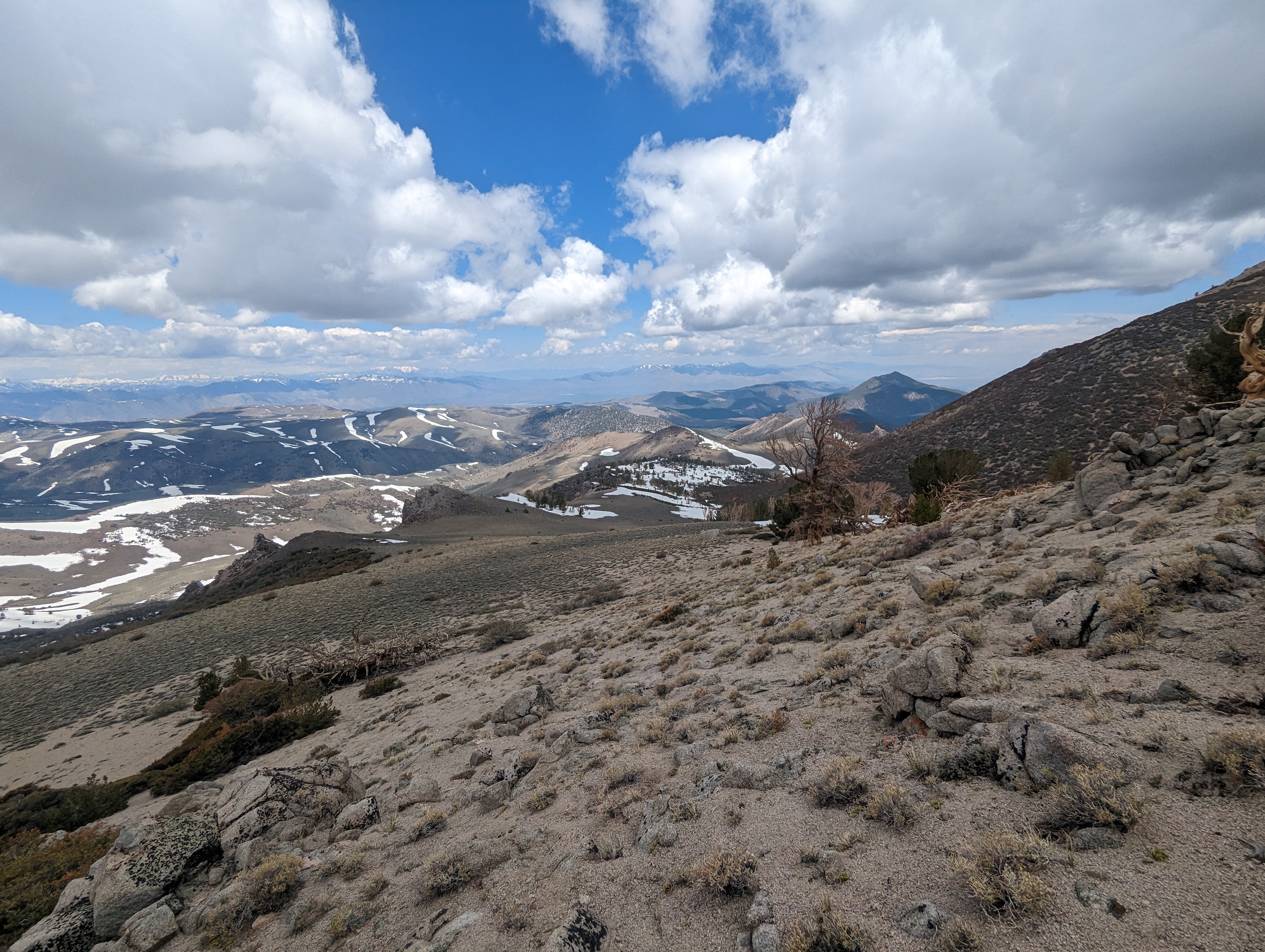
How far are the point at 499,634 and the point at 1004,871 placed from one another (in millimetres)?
17210

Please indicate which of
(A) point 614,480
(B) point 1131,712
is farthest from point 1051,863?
(A) point 614,480

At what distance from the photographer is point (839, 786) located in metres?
5.04

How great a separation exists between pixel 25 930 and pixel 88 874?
37.1 inches

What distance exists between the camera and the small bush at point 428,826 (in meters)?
6.59

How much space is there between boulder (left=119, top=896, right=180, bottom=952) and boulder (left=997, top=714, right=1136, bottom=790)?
30.1 ft

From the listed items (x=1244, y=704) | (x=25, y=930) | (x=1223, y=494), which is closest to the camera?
(x=1244, y=704)

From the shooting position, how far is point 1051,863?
3.42 metres

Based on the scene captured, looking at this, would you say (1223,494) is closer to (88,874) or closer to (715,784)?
(715,784)

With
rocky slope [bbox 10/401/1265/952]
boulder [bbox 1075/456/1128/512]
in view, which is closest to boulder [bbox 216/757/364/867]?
rocky slope [bbox 10/401/1265/952]

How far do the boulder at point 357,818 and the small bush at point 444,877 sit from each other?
2327 mm

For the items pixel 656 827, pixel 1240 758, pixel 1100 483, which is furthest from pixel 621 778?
pixel 1100 483

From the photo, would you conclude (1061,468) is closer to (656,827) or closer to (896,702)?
(896,702)

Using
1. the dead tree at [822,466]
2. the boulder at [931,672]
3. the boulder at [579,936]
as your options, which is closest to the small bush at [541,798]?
the boulder at [579,936]

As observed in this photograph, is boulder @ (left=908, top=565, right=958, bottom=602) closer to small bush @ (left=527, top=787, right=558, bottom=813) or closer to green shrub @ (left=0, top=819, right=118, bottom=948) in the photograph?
small bush @ (left=527, top=787, right=558, bottom=813)
